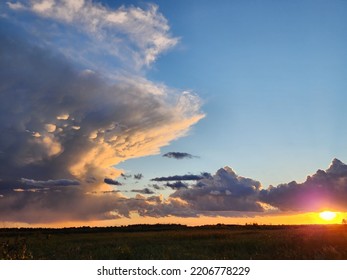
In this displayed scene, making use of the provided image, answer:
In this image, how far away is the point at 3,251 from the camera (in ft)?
72.2

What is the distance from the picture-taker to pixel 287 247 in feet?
97.0

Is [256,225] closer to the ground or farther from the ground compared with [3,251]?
farther from the ground
